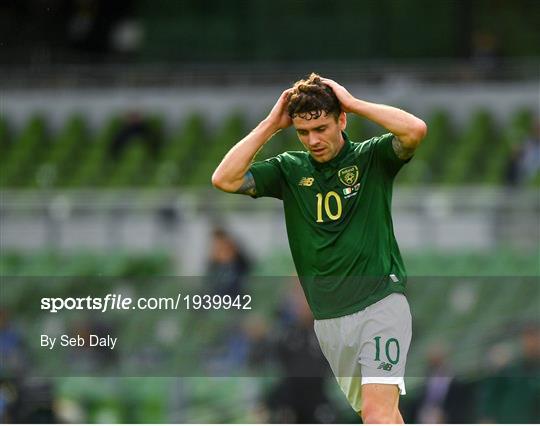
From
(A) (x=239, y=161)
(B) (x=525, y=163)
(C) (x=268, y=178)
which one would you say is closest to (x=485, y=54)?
(B) (x=525, y=163)

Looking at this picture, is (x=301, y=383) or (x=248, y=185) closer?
(x=248, y=185)

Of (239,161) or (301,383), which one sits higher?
(239,161)

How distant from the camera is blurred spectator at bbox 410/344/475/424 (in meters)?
10.0

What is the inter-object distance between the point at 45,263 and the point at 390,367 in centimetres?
754

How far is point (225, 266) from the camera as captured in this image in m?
11.1

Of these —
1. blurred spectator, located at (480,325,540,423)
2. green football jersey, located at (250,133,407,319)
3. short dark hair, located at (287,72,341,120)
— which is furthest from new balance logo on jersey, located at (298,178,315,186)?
blurred spectator, located at (480,325,540,423)

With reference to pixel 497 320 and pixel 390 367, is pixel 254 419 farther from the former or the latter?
pixel 390 367

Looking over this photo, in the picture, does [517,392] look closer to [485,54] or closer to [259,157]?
[259,157]

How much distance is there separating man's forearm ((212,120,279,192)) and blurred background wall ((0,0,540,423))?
12.6 ft

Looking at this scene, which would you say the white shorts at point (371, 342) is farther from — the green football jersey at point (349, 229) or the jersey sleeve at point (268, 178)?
the jersey sleeve at point (268, 178)

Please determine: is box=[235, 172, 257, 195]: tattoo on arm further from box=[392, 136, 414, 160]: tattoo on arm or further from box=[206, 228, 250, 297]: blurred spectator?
box=[206, 228, 250, 297]: blurred spectator

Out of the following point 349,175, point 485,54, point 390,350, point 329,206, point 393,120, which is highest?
point 393,120

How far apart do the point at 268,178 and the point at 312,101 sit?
18.8 inches

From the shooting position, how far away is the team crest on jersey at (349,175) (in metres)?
5.89
